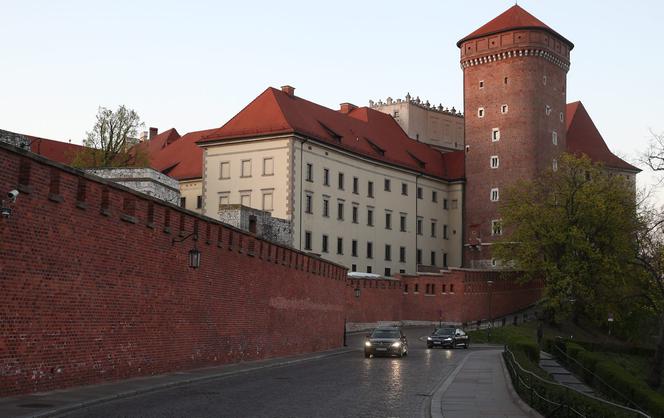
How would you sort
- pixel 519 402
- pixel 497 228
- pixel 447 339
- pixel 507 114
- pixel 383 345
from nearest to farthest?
pixel 519 402
pixel 383 345
pixel 447 339
pixel 497 228
pixel 507 114

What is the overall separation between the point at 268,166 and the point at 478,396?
49354 millimetres

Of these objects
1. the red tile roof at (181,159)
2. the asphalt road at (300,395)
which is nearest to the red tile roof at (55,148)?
the red tile roof at (181,159)

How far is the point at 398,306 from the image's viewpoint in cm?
6931

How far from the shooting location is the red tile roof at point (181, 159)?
79.2m

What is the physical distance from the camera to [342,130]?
254 ft

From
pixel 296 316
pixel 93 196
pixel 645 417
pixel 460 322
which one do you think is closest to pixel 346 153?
pixel 460 322

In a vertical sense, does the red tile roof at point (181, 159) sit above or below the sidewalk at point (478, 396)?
above

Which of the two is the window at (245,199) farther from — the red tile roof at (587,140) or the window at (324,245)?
the red tile roof at (587,140)

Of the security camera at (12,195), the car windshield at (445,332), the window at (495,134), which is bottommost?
the car windshield at (445,332)

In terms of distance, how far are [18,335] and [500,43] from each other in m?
70.3

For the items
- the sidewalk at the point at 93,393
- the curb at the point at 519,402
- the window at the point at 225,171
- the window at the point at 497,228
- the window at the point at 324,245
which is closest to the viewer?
the sidewalk at the point at 93,393

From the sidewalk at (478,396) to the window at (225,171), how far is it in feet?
141

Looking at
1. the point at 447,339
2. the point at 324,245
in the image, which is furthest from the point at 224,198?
the point at 447,339

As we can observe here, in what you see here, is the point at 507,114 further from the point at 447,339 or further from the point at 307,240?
the point at 447,339
